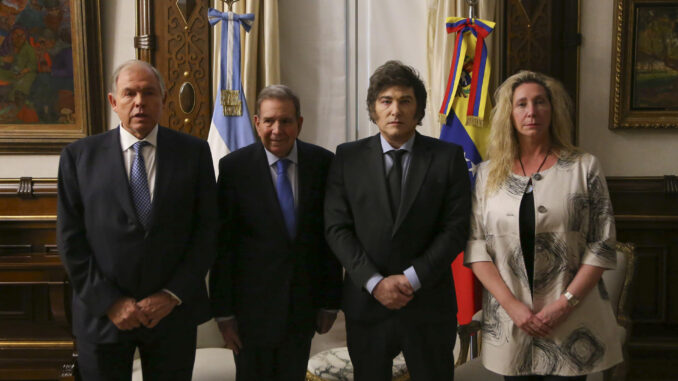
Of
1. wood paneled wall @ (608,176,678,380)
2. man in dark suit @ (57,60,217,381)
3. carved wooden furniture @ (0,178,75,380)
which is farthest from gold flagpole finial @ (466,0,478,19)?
carved wooden furniture @ (0,178,75,380)

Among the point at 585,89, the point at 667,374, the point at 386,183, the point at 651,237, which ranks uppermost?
the point at 585,89

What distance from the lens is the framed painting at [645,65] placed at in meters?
Result: 3.57

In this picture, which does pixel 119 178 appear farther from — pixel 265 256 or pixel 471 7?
pixel 471 7

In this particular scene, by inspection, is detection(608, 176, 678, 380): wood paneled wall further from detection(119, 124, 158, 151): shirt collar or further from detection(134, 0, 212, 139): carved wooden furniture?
detection(119, 124, 158, 151): shirt collar

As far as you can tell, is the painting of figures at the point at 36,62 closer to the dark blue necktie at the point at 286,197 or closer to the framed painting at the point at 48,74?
the framed painting at the point at 48,74

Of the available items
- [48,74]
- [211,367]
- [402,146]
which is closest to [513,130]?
[402,146]

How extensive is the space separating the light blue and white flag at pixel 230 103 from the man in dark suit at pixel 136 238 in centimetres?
144

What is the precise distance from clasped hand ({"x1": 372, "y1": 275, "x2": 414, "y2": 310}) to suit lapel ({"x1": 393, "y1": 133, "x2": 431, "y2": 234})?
6.3 inches

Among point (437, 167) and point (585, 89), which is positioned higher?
point (585, 89)

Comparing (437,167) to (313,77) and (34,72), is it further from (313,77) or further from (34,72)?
(34,72)

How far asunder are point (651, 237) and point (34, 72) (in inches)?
158

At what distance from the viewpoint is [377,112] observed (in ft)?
6.68

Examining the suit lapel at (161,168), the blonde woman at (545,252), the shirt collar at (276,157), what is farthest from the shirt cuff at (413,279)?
the suit lapel at (161,168)

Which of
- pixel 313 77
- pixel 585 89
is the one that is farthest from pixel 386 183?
pixel 585 89
